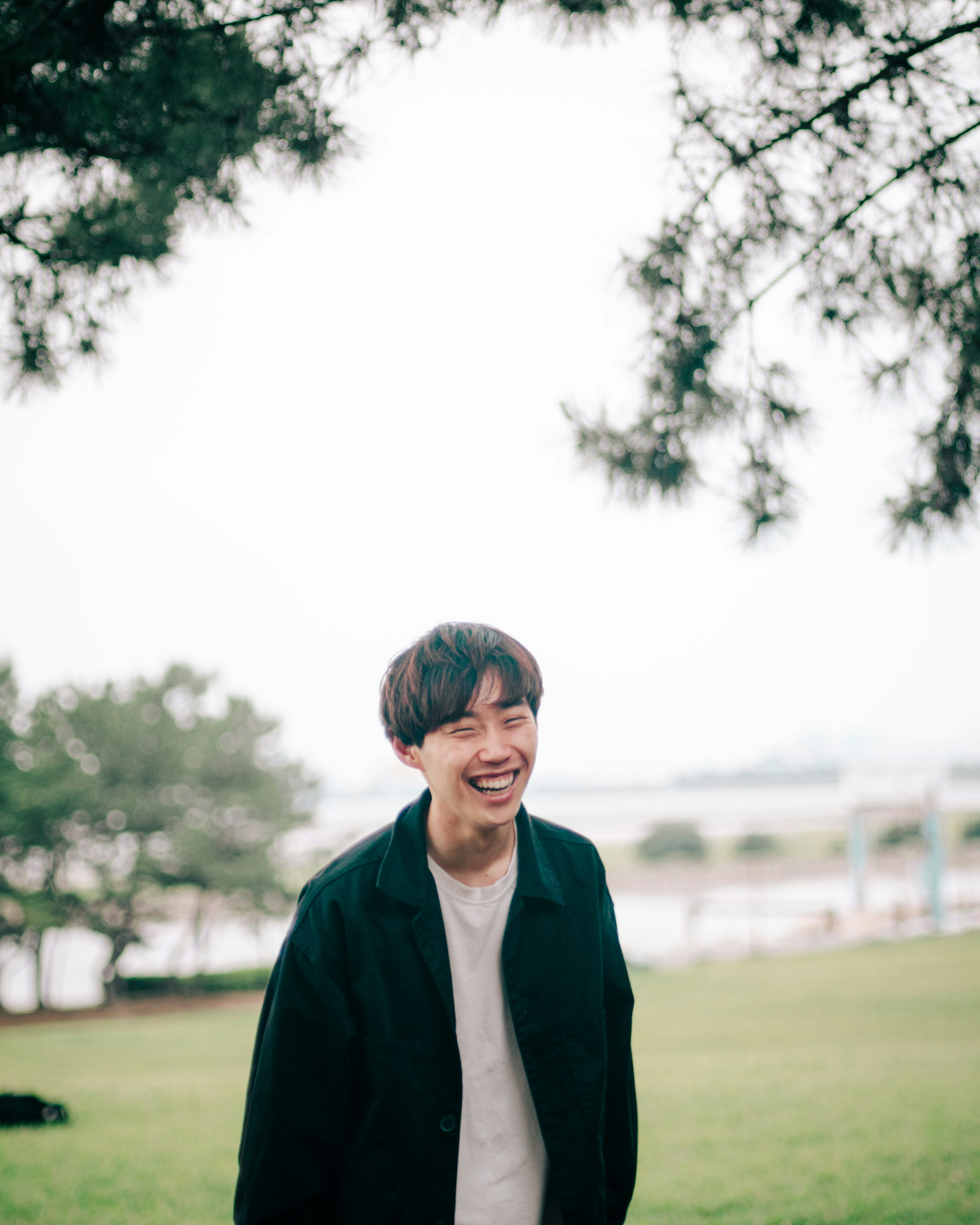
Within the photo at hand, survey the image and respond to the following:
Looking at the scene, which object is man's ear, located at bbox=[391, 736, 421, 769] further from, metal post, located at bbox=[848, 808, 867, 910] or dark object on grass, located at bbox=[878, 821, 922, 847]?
dark object on grass, located at bbox=[878, 821, 922, 847]

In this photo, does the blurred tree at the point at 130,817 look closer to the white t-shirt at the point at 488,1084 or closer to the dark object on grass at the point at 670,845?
the white t-shirt at the point at 488,1084

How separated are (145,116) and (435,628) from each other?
222 cm

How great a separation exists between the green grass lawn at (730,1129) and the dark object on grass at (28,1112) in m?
0.15

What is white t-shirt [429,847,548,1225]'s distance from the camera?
4.98 feet

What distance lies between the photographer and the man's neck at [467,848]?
161cm

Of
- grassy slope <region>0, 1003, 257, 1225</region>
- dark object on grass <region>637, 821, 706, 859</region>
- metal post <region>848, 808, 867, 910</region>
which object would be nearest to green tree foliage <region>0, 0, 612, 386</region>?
grassy slope <region>0, 1003, 257, 1225</region>

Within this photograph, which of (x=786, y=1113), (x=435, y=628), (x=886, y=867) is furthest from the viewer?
(x=886, y=867)

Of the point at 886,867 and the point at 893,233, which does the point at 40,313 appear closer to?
the point at 893,233

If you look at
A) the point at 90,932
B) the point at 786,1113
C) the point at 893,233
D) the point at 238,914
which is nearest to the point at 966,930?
the point at 238,914

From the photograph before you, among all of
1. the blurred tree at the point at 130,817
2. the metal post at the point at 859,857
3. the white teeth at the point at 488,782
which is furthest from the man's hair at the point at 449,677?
the metal post at the point at 859,857

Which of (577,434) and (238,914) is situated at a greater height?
(577,434)

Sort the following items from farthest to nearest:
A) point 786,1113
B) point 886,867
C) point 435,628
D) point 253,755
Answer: point 886,867, point 253,755, point 786,1113, point 435,628

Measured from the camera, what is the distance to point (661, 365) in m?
3.34

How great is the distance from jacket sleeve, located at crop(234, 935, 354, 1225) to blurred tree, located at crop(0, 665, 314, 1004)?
1745 centimetres
